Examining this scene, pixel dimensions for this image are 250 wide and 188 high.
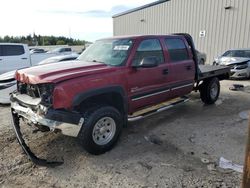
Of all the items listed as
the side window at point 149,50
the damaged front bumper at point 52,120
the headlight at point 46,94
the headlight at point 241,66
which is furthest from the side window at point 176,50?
the headlight at point 241,66

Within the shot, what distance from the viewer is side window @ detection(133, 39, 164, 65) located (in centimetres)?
463

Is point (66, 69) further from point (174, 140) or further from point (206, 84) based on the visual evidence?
point (206, 84)

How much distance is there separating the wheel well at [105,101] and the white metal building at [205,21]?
13.8 metres

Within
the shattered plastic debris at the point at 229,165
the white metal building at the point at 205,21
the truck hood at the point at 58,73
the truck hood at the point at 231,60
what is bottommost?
the shattered plastic debris at the point at 229,165

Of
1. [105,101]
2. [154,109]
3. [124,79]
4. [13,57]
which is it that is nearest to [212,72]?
[154,109]

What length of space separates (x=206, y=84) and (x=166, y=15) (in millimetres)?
15467

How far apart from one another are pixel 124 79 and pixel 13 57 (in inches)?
330

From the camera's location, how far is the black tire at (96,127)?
370cm

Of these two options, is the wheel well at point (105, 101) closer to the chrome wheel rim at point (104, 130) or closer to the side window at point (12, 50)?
the chrome wheel rim at point (104, 130)

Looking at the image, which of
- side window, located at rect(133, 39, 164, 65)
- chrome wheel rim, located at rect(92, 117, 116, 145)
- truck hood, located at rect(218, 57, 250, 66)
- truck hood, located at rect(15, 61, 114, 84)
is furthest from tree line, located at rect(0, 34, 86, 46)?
chrome wheel rim, located at rect(92, 117, 116, 145)

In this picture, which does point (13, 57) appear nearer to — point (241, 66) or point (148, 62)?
point (148, 62)

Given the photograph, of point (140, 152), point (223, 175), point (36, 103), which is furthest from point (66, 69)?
point (223, 175)

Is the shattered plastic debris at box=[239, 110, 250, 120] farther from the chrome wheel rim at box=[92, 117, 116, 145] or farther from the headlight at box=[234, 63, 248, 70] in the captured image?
the headlight at box=[234, 63, 248, 70]

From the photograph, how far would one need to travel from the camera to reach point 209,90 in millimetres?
6895
